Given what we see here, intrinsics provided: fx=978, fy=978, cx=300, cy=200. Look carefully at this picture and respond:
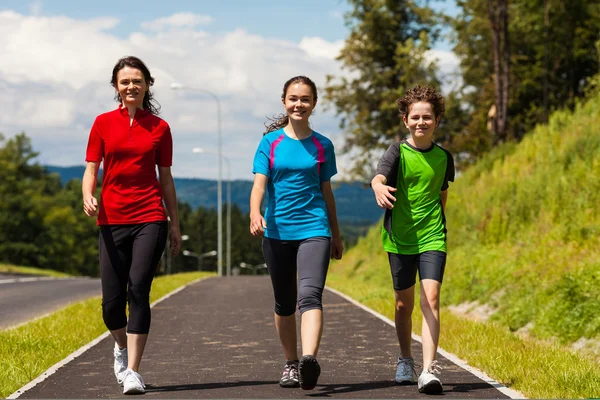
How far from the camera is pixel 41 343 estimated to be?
10055mm

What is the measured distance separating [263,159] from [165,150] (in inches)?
29.6

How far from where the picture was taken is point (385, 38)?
156 ft

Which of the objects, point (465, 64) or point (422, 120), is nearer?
point (422, 120)

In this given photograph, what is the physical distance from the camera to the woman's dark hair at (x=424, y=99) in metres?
7.08

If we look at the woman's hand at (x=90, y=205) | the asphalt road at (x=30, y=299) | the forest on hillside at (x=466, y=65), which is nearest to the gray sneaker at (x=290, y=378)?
the woman's hand at (x=90, y=205)

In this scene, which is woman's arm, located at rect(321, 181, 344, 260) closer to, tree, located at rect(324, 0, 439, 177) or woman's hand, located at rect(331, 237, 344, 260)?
woman's hand, located at rect(331, 237, 344, 260)

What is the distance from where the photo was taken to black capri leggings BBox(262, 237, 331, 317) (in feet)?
21.8

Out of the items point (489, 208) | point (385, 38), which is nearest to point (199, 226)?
point (385, 38)

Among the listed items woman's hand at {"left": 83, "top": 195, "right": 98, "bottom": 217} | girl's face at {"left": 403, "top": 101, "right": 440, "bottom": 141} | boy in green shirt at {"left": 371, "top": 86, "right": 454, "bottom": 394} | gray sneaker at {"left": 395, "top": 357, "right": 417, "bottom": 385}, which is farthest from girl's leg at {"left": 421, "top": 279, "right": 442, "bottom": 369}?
woman's hand at {"left": 83, "top": 195, "right": 98, "bottom": 217}

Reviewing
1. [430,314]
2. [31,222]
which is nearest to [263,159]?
[430,314]

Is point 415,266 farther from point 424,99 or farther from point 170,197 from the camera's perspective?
point 170,197

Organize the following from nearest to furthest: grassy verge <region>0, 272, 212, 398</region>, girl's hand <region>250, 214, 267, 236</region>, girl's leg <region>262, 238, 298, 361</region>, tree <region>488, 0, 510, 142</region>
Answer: girl's hand <region>250, 214, 267, 236</region> → girl's leg <region>262, 238, 298, 361</region> → grassy verge <region>0, 272, 212, 398</region> → tree <region>488, 0, 510, 142</region>

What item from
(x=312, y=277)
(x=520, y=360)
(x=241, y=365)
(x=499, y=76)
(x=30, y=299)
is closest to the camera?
(x=312, y=277)

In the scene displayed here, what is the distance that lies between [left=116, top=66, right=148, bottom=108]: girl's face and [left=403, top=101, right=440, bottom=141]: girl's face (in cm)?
196
